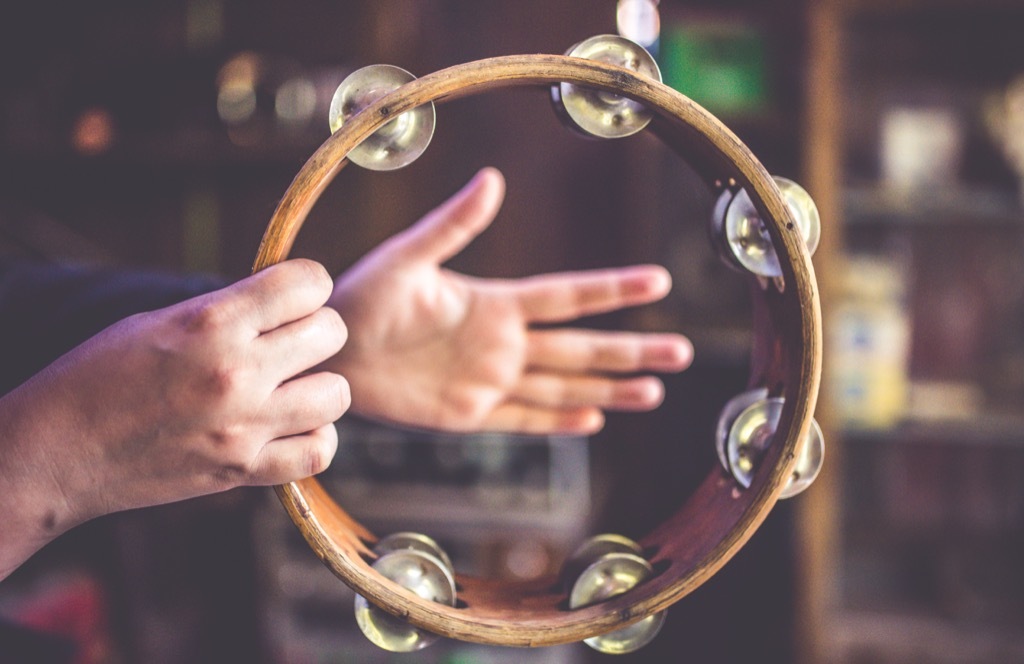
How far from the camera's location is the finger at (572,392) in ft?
3.98

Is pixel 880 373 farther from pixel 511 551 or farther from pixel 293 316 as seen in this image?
pixel 293 316

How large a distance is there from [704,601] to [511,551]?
78cm

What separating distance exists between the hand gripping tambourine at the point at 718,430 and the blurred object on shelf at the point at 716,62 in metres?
1.77

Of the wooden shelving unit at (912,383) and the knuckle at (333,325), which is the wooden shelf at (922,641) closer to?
the wooden shelving unit at (912,383)

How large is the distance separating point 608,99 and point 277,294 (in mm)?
413

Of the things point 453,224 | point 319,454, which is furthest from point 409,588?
point 453,224

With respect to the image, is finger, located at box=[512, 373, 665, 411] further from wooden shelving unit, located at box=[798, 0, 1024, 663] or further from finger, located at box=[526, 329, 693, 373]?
wooden shelving unit, located at box=[798, 0, 1024, 663]

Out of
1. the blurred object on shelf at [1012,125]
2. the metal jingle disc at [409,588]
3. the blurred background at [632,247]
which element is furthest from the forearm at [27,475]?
the blurred object on shelf at [1012,125]

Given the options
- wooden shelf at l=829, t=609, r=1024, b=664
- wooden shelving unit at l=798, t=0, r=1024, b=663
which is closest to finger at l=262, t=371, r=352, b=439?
wooden shelving unit at l=798, t=0, r=1024, b=663

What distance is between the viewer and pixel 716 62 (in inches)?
97.6

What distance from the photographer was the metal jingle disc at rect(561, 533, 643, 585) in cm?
78

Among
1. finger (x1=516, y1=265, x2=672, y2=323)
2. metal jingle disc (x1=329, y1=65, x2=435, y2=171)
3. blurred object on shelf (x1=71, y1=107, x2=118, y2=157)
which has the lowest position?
finger (x1=516, y1=265, x2=672, y2=323)

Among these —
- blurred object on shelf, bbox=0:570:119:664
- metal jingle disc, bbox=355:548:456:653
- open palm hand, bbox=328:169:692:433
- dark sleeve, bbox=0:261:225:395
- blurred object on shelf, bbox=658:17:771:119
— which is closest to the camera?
metal jingle disc, bbox=355:548:456:653

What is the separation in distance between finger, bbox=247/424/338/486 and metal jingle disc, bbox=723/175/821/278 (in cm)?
50
